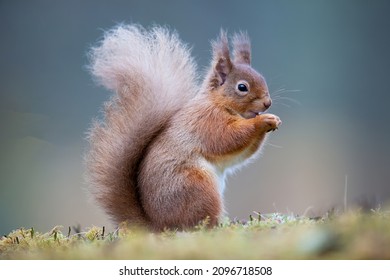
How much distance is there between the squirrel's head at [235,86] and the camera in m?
2.10

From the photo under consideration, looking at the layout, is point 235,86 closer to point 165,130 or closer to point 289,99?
point 289,99

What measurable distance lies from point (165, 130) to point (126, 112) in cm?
15

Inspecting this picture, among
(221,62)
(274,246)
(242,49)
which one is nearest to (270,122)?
(221,62)

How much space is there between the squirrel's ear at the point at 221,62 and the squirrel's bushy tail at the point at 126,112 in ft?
0.52

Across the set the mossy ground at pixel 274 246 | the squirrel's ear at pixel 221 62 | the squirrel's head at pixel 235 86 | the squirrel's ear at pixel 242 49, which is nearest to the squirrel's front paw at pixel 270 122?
the squirrel's head at pixel 235 86

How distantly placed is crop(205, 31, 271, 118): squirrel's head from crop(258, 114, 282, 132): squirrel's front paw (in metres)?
0.12

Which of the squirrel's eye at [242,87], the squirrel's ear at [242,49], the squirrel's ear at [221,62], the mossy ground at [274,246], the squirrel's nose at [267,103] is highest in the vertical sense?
the squirrel's ear at [242,49]

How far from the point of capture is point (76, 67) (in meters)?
2.31

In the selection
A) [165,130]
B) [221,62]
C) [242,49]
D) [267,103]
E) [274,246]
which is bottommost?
[274,246]

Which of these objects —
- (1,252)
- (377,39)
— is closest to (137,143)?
(1,252)

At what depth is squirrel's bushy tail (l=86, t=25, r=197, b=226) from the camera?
6.52ft

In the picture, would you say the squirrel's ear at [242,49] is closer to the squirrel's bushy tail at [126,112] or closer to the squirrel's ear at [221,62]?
the squirrel's ear at [221,62]

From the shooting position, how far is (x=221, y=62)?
6.97 feet

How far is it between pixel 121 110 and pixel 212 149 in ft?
1.12
